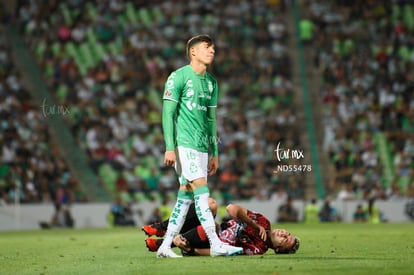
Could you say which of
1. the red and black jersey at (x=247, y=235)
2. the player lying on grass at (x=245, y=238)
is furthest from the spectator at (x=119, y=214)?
the red and black jersey at (x=247, y=235)

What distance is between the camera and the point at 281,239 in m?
12.0

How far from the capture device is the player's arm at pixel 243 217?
450 inches

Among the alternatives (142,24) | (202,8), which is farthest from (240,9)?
(142,24)

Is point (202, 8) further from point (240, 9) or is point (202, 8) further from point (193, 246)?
point (193, 246)

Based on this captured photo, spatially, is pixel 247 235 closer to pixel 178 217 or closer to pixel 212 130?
pixel 178 217

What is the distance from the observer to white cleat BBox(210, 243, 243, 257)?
1145cm

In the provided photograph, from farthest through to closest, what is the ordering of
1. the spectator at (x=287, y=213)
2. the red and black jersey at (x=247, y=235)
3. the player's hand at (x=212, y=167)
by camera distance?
the spectator at (x=287, y=213) → the red and black jersey at (x=247, y=235) → the player's hand at (x=212, y=167)

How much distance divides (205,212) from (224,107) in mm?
19120

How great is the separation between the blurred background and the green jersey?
42.6ft

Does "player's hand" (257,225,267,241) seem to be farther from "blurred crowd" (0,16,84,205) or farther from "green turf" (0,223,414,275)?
"blurred crowd" (0,16,84,205)

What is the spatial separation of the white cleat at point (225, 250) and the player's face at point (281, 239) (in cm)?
65

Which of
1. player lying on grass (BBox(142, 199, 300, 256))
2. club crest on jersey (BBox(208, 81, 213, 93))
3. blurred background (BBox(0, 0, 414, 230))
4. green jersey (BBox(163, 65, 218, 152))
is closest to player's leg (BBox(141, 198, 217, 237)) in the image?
player lying on grass (BBox(142, 199, 300, 256))

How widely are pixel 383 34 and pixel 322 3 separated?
2562 millimetres

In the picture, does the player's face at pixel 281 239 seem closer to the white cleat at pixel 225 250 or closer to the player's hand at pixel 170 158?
the white cleat at pixel 225 250
